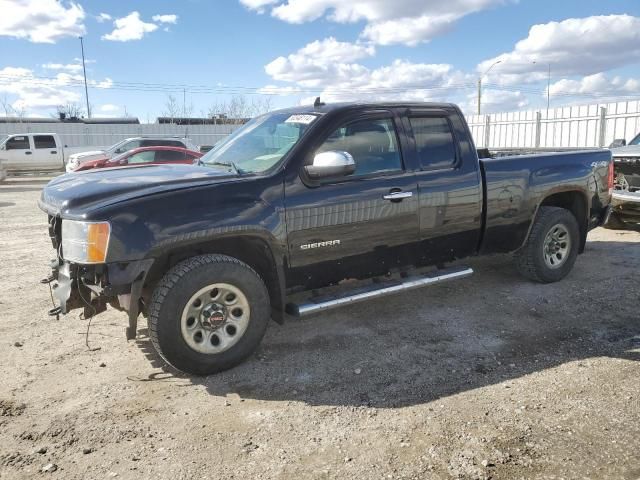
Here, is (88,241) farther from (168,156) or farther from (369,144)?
(168,156)

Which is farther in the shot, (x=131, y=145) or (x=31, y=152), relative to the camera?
(x=31, y=152)

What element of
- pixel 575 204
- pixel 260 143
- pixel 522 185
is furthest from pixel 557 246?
pixel 260 143

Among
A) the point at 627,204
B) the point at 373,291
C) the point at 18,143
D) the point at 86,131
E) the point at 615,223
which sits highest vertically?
the point at 86,131

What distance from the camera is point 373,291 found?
450 centimetres

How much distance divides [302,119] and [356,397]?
2282 millimetres

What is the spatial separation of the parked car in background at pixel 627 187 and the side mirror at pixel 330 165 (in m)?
5.85

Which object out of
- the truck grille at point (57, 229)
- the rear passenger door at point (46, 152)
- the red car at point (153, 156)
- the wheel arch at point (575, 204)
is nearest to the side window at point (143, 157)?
the red car at point (153, 156)

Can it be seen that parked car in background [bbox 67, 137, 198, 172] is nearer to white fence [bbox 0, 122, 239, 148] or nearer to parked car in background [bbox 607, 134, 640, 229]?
parked car in background [bbox 607, 134, 640, 229]

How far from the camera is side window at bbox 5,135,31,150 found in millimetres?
23078

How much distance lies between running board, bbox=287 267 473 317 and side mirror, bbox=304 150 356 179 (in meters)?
0.98

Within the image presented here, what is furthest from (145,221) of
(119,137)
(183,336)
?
(119,137)

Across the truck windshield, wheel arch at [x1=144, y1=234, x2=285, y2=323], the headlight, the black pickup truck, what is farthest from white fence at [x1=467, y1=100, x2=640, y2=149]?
the headlight

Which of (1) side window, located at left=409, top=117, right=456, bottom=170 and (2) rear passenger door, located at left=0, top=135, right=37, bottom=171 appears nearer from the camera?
(1) side window, located at left=409, top=117, right=456, bottom=170

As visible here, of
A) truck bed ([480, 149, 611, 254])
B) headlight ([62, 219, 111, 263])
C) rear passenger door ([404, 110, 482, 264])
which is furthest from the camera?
truck bed ([480, 149, 611, 254])
